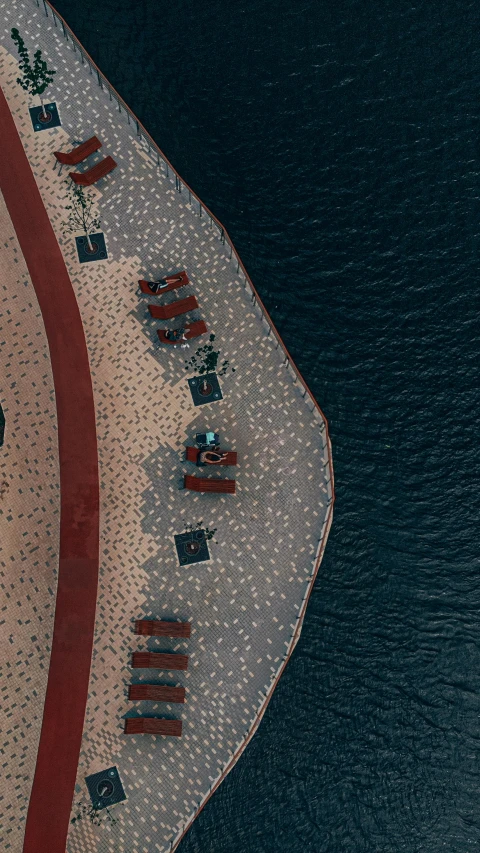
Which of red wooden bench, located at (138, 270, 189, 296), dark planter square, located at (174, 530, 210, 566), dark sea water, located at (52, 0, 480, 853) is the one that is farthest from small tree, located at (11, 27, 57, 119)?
dark planter square, located at (174, 530, 210, 566)

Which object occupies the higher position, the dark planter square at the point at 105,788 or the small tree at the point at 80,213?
the small tree at the point at 80,213

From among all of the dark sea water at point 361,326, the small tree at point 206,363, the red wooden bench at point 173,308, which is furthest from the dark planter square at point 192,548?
the red wooden bench at point 173,308

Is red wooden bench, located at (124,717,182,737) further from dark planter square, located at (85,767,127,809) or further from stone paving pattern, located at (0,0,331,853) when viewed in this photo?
dark planter square, located at (85,767,127,809)

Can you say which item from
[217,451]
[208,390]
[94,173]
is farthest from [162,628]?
[94,173]

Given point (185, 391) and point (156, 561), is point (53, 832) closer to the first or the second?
point (156, 561)

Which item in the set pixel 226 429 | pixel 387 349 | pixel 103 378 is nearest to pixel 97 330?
pixel 103 378

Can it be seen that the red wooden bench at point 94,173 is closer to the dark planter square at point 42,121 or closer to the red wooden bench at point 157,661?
the dark planter square at point 42,121

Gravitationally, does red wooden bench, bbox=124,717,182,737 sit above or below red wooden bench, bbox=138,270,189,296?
below
